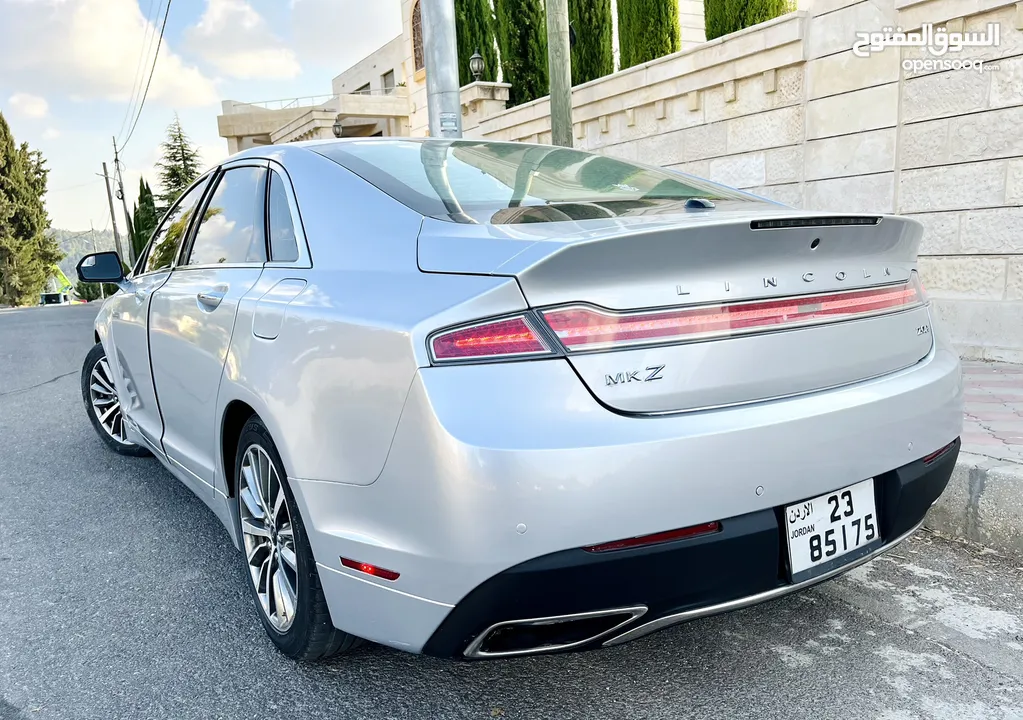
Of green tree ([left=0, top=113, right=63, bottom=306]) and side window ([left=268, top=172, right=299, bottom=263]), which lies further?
green tree ([left=0, top=113, right=63, bottom=306])

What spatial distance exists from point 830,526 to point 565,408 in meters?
0.77

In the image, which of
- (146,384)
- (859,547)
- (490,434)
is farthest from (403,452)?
(146,384)

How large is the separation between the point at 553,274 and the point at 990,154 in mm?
5529

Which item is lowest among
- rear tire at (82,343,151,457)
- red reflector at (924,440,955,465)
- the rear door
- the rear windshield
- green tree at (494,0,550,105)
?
rear tire at (82,343,151,457)

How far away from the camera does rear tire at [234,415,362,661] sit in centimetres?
204

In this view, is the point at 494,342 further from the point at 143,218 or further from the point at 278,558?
the point at 143,218

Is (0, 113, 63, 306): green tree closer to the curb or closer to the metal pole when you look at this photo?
the metal pole

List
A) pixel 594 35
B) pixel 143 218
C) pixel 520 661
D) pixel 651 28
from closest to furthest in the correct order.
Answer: pixel 520 661 → pixel 651 28 → pixel 594 35 → pixel 143 218

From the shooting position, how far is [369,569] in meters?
1.77

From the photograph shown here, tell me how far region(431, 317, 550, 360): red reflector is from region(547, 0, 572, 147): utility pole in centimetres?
595

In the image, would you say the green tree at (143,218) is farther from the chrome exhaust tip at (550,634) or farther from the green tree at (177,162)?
the chrome exhaust tip at (550,634)

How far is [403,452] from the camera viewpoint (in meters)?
1.64

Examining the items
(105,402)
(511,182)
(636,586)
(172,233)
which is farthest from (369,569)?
(105,402)

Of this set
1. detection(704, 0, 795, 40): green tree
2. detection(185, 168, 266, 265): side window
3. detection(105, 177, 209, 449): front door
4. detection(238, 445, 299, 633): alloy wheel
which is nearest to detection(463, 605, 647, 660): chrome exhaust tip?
detection(238, 445, 299, 633): alloy wheel
